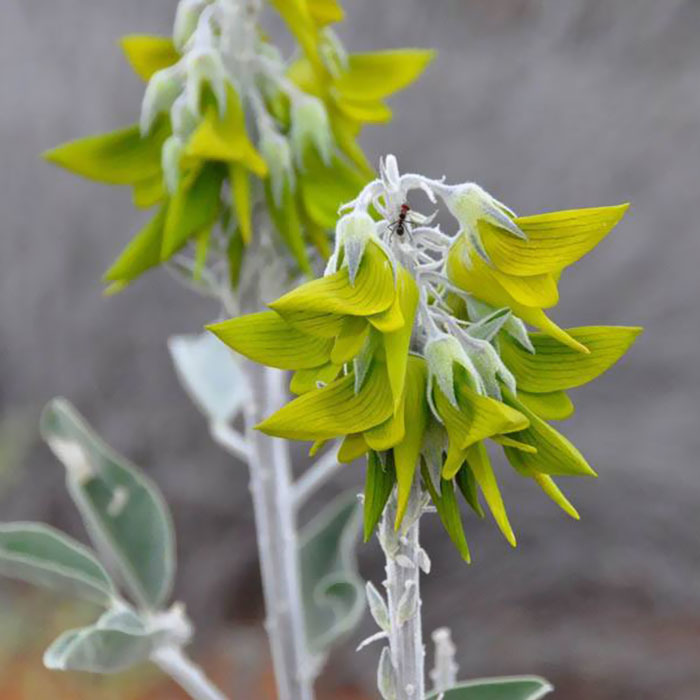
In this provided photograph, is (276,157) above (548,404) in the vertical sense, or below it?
above

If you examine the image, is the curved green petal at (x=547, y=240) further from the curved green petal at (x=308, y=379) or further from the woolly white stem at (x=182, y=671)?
the woolly white stem at (x=182, y=671)

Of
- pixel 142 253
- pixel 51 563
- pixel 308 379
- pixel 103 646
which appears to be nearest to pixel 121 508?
pixel 51 563

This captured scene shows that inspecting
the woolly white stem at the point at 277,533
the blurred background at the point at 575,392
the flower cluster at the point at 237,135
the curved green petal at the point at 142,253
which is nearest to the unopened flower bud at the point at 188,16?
the flower cluster at the point at 237,135

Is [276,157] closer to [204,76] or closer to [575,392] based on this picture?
[204,76]

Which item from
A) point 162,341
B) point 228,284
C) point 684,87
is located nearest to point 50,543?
point 228,284

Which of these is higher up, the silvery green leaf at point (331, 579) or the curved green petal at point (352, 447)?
the silvery green leaf at point (331, 579)

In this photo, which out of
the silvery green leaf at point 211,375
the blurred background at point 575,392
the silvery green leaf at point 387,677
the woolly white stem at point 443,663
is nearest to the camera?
the silvery green leaf at point 387,677

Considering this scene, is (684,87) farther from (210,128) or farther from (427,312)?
(427,312)
